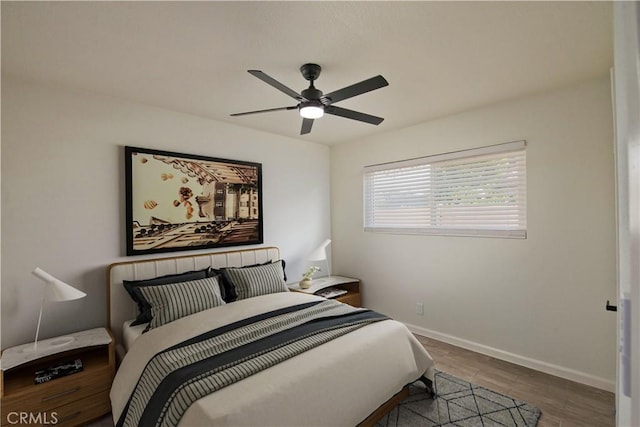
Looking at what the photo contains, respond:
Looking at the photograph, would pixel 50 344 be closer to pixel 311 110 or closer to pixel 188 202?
pixel 188 202

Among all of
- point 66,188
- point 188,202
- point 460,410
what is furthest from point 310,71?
point 460,410

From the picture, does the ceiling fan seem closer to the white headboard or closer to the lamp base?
the white headboard

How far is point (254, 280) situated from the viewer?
2982mm

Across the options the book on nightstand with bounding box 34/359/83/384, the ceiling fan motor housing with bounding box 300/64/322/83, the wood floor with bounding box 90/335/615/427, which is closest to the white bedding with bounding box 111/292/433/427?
the book on nightstand with bounding box 34/359/83/384

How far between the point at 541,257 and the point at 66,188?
13.4ft

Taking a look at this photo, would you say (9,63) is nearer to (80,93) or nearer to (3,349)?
(80,93)

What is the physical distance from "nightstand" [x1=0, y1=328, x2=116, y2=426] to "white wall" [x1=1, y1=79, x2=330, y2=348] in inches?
11.5

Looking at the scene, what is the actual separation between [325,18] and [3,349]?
10.2ft

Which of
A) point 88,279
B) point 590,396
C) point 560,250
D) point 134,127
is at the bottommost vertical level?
point 590,396

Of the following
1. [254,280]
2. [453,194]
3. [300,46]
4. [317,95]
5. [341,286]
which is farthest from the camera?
[341,286]

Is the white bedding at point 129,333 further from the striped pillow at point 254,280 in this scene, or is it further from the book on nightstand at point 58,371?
the striped pillow at point 254,280

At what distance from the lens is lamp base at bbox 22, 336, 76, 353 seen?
2.06m

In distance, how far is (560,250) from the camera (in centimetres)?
260

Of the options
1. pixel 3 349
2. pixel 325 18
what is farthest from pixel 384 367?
pixel 3 349
